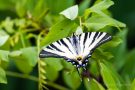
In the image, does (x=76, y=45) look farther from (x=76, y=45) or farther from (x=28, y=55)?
(x=28, y=55)

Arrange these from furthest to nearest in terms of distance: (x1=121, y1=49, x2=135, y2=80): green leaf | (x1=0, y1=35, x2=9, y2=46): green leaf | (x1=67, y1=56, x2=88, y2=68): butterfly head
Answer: (x1=121, y1=49, x2=135, y2=80): green leaf, (x1=0, y1=35, x2=9, y2=46): green leaf, (x1=67, y1=56, x2=88, y2=68): butterfly head

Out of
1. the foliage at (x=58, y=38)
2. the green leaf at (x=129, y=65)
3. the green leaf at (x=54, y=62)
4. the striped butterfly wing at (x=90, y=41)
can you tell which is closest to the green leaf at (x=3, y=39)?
the foliage at (x=58, y=38)

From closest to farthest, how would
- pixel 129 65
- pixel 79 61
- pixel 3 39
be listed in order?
pixel 79 61 < pixel 3 39 < pixel 129 65

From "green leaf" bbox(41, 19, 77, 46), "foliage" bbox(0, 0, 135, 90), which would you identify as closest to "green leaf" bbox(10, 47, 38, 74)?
"foliage" bbox(0, 0, 135, 90)

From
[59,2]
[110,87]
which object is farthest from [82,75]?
[59,2]

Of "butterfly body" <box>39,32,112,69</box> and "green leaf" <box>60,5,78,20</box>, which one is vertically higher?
"green leaf" <box>60,5,78,20</box>

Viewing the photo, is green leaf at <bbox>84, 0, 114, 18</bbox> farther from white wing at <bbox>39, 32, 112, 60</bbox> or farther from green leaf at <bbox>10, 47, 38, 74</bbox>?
green leaf at <bbox>10, 47, 38, 74</bbox>

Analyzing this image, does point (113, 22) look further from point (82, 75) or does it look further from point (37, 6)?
point (37, 6)

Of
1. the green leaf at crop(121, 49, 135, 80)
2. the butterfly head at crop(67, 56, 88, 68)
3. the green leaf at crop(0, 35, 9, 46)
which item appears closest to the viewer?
the butterfly head at crop(67, 56, 88, 68)

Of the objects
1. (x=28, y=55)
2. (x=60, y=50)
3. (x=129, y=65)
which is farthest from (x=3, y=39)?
(x=129, y=65)
